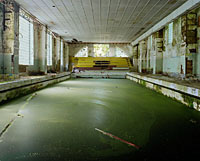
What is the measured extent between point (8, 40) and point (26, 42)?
3.02 metres

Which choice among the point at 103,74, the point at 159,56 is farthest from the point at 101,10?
the point at 103,74

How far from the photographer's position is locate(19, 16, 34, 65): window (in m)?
8.19

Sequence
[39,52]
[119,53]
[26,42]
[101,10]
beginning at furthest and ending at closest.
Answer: [119,53], [39,52], [26,42], [101,10]

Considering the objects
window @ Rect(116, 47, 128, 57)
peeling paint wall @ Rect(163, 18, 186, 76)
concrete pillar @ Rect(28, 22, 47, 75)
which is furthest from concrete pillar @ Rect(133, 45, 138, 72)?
concrete pillar @ Rect(28, 22, 47, 75)

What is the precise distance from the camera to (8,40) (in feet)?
19.2

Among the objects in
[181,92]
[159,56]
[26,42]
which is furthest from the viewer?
[159,56]

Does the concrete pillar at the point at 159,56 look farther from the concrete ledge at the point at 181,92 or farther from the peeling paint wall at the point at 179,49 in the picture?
the concrete ledge at the point at 181,92

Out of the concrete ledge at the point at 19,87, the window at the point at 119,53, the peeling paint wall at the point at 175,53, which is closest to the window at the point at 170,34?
the peeling paint wall at the point at 175,53

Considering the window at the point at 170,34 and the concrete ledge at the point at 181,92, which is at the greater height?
the window at the point at 170,34

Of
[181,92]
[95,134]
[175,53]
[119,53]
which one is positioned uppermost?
[119,53]

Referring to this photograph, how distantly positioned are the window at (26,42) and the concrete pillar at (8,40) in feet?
6.89

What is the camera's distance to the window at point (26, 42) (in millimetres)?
8188

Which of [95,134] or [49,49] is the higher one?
[49,49]

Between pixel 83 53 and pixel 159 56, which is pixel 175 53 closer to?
pixel 159 56
